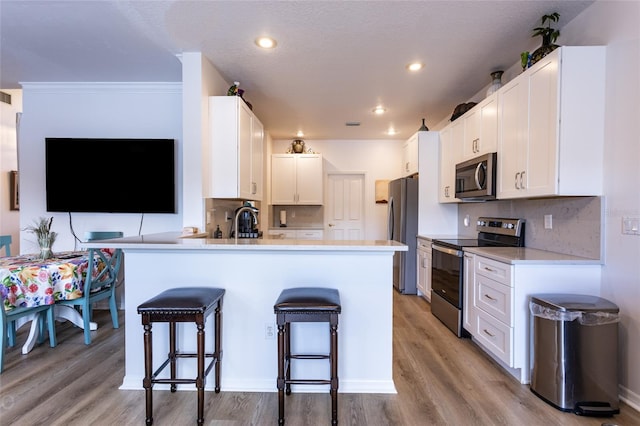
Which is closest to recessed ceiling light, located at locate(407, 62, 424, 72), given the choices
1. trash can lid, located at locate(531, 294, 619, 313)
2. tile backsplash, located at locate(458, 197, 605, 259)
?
tile backsplash, located at locate(458, 197, 605, 259)

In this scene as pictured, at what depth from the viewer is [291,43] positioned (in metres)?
2.50

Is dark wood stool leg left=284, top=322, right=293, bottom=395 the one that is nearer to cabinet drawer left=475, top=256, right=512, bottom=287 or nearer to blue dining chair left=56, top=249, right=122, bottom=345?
cabinet drawer left=475, top=256, right=512, bottom=287

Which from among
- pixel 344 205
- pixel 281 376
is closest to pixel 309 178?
pixel 344 205

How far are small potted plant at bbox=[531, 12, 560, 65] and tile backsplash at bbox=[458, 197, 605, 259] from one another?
1067 millimetres

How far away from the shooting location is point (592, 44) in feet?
6.82

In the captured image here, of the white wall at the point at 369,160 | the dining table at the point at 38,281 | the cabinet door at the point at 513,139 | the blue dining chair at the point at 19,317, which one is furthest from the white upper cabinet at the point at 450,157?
the blue dining chair at the point at 19,317

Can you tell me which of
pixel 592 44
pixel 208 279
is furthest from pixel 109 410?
pixel 592 44

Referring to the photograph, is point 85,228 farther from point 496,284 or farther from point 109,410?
point 496,284

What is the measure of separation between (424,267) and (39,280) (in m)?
3.89

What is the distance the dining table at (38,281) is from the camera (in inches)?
94.3

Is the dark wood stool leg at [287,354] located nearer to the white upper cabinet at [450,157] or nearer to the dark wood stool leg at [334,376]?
the dark wood stool leg at [334,376]

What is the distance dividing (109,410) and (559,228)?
10.9 feet

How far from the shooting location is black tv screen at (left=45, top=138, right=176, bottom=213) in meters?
3.37

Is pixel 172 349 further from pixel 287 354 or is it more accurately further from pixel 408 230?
pixel 408 230
